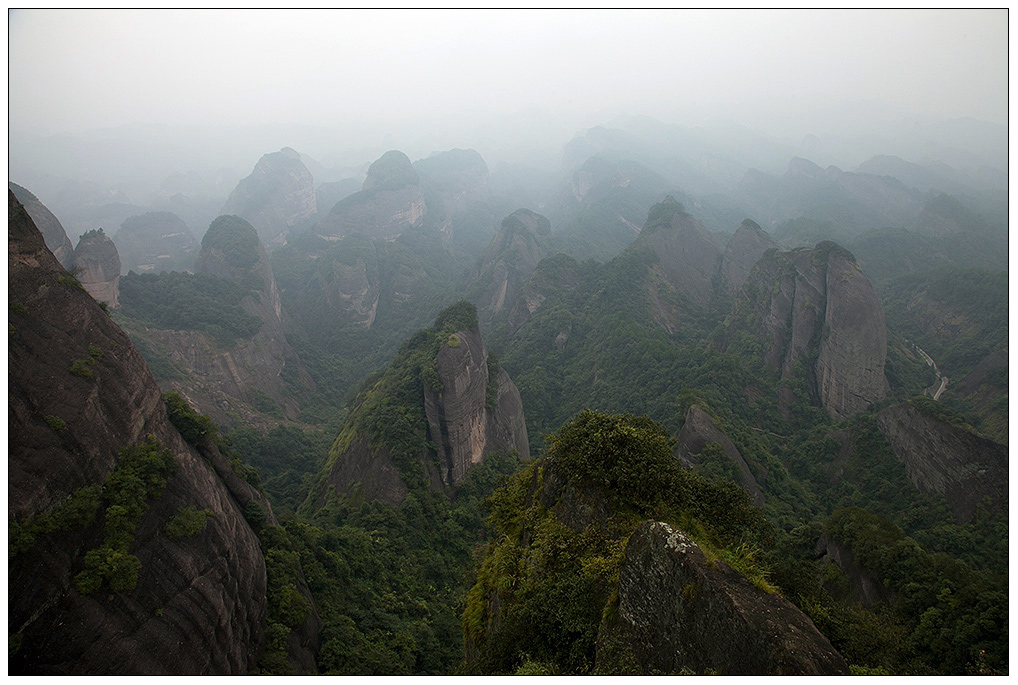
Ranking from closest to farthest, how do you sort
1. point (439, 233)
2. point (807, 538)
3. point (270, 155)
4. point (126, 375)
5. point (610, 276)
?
point (126, 375), point (807, 538), point (610, 276), point (439, 233), point (270, 155)

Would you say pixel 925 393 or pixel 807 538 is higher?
pixel 807 538

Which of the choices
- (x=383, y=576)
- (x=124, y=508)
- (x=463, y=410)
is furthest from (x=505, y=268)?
(x=124, y=508)

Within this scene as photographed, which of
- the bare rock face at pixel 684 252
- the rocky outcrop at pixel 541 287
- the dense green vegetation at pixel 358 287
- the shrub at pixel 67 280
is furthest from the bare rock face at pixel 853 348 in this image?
the dense green vegetation at pixel 358 287

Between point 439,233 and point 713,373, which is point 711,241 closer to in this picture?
point 713,373

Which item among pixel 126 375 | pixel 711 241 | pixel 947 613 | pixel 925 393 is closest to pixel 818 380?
pixel 925 393

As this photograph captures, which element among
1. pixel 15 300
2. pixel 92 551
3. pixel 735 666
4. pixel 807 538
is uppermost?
pixel 15 300

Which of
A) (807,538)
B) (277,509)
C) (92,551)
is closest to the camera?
(92,551)

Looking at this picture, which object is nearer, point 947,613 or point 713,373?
point 947,613

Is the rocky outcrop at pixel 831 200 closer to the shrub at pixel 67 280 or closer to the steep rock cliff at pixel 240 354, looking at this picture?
the steep rock cliff at pixel 240 354
